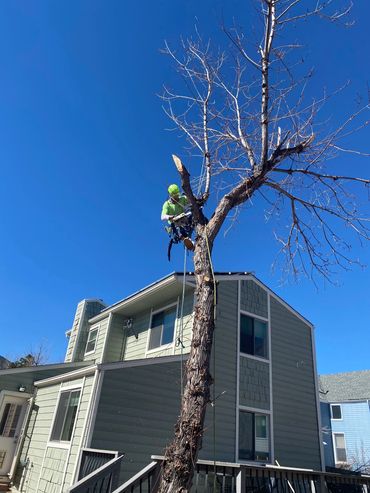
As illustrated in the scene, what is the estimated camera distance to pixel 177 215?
6.63 meters

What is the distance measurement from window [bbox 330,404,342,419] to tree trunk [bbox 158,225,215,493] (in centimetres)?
2780

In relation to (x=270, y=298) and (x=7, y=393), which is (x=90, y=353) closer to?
(x=7, y=393)

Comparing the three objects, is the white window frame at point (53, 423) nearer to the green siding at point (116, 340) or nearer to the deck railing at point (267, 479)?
the green siding at point (116, 340)

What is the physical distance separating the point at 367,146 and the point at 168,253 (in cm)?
374

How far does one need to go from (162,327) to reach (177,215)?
604 centimetres

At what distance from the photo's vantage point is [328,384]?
31000mm

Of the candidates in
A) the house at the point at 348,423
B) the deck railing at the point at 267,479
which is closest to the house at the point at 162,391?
the deck railing at the point at 267,479

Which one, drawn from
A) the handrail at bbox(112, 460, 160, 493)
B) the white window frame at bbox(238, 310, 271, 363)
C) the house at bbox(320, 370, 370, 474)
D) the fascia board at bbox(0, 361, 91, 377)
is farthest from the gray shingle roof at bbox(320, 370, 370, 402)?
the handrail at bbox(112, 460, 160, 493)

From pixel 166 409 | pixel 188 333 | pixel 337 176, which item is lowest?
pixel 166 409

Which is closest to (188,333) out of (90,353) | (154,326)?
(154,326)

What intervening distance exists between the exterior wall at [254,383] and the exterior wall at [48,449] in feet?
14.4

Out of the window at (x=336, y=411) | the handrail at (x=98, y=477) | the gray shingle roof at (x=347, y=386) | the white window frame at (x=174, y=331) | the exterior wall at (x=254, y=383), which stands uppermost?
the gray shingle roof at (x=347, y=386)

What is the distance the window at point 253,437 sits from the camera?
10.2 m

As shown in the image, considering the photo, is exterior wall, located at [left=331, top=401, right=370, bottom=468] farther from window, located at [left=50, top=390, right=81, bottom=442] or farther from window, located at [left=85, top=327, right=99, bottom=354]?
window, located at [left=50, top=390, right=81, bottom=442]
